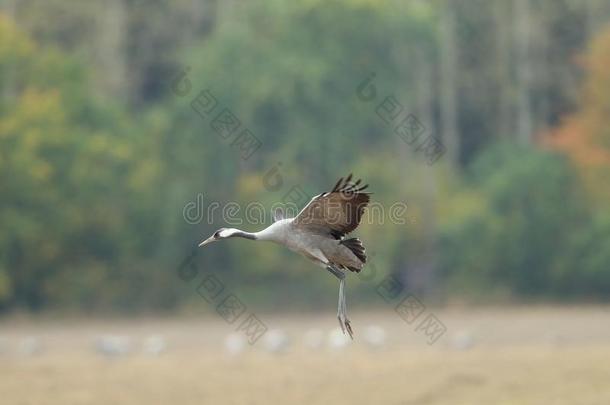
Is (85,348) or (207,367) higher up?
(207,367)

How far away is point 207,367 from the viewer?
3356cm

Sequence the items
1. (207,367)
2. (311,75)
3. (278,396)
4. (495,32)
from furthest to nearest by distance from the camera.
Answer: (495,32)
(311,75)
(207,367)
(278,396)

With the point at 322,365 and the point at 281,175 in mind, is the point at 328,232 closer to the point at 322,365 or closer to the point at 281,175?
the point at 322,365

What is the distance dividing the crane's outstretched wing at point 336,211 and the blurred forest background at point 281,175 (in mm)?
29071

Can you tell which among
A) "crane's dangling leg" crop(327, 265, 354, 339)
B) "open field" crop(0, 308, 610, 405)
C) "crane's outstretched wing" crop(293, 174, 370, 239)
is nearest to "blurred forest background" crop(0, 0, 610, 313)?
"open field" crop(0, 308, 610, 405)

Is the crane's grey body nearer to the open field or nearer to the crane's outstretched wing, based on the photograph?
the crane's outstretched wing

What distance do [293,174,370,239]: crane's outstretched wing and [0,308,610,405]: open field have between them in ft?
38.5

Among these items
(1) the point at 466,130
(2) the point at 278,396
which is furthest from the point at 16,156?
(1) the point at 466,130

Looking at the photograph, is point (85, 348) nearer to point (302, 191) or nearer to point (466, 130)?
point (302, 191)

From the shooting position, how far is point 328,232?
51.7ft

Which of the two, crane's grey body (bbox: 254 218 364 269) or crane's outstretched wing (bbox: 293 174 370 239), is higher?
crane's outstretched wing (bbox: 293 174 370 239)

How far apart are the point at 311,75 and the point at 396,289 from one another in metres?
8.23

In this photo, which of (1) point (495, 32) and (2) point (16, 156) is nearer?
(2) point (16, 156)

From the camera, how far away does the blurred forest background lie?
45.2 meters
